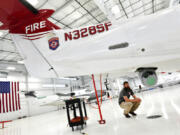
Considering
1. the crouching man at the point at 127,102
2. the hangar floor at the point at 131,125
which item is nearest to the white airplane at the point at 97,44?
the hangar floor at the point at 131,125

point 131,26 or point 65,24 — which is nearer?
point 131,26

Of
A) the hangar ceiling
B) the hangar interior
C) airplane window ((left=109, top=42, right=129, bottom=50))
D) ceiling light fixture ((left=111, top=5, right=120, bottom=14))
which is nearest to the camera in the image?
airplane window ((left=109, top=42, right=129, bottom=50))

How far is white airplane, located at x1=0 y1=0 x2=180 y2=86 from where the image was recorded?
1807 millimetres

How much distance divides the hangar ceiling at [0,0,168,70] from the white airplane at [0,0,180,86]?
6.45 m

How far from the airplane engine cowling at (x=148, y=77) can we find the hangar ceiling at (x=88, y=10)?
703 centimetres

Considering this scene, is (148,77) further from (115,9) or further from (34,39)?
(115,9)

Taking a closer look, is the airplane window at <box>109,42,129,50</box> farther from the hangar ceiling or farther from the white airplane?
the hangar ceiling

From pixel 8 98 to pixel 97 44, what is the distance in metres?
13.5

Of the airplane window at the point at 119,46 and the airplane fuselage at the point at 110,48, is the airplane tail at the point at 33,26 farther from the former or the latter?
the airplane window at the point at 119,46

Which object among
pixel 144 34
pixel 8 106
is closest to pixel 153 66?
pixel 144 34

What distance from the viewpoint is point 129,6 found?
1041cm

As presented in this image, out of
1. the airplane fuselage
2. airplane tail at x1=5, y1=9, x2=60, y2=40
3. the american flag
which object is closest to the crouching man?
the airplane fuselage

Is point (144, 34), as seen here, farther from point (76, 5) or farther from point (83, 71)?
point (76, 5)

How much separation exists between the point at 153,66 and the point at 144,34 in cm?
57
